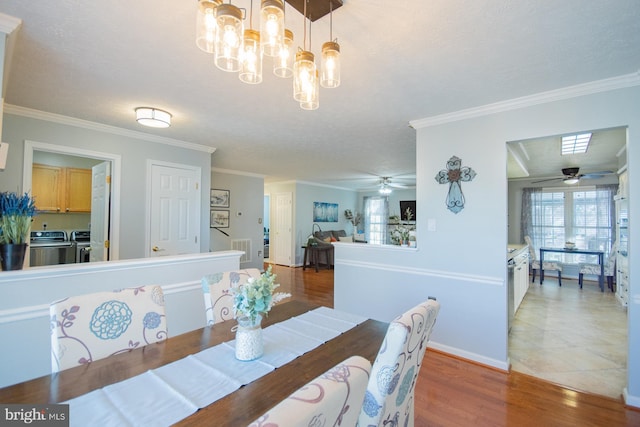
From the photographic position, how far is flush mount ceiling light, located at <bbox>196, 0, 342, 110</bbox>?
1156 mm

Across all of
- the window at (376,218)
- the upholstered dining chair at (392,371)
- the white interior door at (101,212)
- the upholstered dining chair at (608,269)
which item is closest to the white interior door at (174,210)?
the white interior door at (101,212)

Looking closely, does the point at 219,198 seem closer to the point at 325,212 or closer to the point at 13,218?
the point at 325,212

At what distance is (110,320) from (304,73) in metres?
1.54

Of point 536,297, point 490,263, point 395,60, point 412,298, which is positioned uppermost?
point 395,60

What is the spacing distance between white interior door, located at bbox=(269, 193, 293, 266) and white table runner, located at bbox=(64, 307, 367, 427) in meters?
6.52

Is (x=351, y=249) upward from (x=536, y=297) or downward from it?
upward

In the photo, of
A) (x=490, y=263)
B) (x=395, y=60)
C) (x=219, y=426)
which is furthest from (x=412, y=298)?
(x=219, y=426)

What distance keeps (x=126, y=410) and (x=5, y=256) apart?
164 centimetres

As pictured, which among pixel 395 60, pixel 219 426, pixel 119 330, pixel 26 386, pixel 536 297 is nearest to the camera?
pixel 219 426

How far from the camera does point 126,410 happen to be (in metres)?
0.88

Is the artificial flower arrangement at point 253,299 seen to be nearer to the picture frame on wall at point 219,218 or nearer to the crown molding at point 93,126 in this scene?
the crown molding at point 93,126

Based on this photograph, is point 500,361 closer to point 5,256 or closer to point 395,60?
point 395,60

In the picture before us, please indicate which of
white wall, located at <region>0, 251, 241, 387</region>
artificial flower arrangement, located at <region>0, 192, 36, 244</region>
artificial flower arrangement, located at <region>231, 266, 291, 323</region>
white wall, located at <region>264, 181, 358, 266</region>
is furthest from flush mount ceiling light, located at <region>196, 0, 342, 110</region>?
white wall, located at <region>264, 181, 358, 266</region>

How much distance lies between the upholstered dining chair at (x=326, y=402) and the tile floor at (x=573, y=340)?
108 inches
